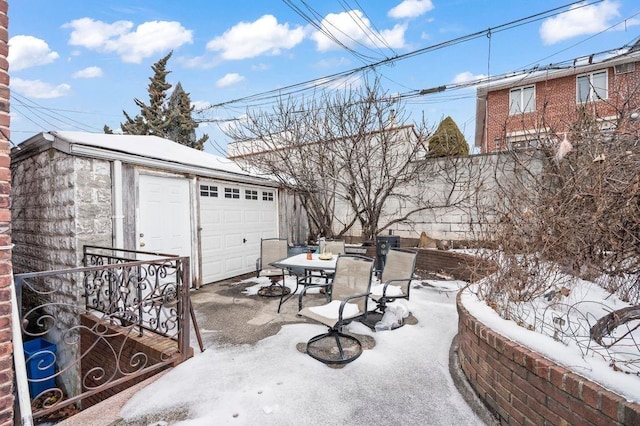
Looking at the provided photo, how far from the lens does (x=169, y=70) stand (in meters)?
17.1

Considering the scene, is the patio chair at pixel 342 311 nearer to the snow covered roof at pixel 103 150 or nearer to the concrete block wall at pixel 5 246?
the concrete block wall at pixel 5 246

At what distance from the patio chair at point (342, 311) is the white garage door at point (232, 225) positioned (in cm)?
341

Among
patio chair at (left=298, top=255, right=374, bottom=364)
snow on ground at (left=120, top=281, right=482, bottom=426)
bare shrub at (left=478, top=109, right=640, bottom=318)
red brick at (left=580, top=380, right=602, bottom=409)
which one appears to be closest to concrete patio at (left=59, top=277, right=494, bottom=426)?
snow on ground at (left=120, top=281, right=482, bottom=426)

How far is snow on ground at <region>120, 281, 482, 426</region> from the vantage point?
2.23m

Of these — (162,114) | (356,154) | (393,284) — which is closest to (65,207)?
(393,284)

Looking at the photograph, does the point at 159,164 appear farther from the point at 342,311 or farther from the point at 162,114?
the point at 162,114

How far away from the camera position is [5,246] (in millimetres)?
1772

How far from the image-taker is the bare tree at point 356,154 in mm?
8055

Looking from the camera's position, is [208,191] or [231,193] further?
[231,193]

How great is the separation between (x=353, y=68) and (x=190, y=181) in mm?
5419

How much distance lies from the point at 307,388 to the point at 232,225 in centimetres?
495

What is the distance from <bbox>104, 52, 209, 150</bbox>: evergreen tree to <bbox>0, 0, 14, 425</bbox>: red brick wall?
16.7 metres

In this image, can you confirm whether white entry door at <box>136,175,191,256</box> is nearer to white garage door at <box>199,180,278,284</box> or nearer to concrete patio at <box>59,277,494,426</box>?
white garage door at <box>199,180,278,284</box>

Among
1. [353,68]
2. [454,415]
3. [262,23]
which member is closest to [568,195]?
[454,415]
